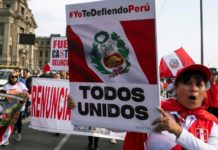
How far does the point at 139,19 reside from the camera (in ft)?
7.27

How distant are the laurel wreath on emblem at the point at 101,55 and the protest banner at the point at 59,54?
9203 millimetres

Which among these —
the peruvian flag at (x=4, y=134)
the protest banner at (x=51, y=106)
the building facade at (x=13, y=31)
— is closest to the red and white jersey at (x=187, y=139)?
the peruvian flag at (x=4, y=134)

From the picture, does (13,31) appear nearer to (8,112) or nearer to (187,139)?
(8,112)

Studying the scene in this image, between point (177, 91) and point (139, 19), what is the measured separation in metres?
0.45

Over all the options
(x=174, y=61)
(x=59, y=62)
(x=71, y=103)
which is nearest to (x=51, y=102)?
(x=59, y=62)

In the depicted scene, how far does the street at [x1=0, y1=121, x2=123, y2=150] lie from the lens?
25.6 ft

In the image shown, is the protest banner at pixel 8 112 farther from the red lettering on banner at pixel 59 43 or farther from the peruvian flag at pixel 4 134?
the red lettering on banner at pixel 59 43

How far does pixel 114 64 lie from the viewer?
7.55 feet

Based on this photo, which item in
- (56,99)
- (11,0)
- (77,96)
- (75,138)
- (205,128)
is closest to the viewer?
(205,128)

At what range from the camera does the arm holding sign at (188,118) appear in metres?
1.98

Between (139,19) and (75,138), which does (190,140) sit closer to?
(139,19)

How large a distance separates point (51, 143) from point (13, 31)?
93.9m

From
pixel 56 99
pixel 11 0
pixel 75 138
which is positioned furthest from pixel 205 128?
pixel 11 0

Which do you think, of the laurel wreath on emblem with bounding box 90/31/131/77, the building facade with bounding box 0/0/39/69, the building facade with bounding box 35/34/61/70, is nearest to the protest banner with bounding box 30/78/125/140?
the laurel wreath on emblem with bounding box 90/31/131/77
